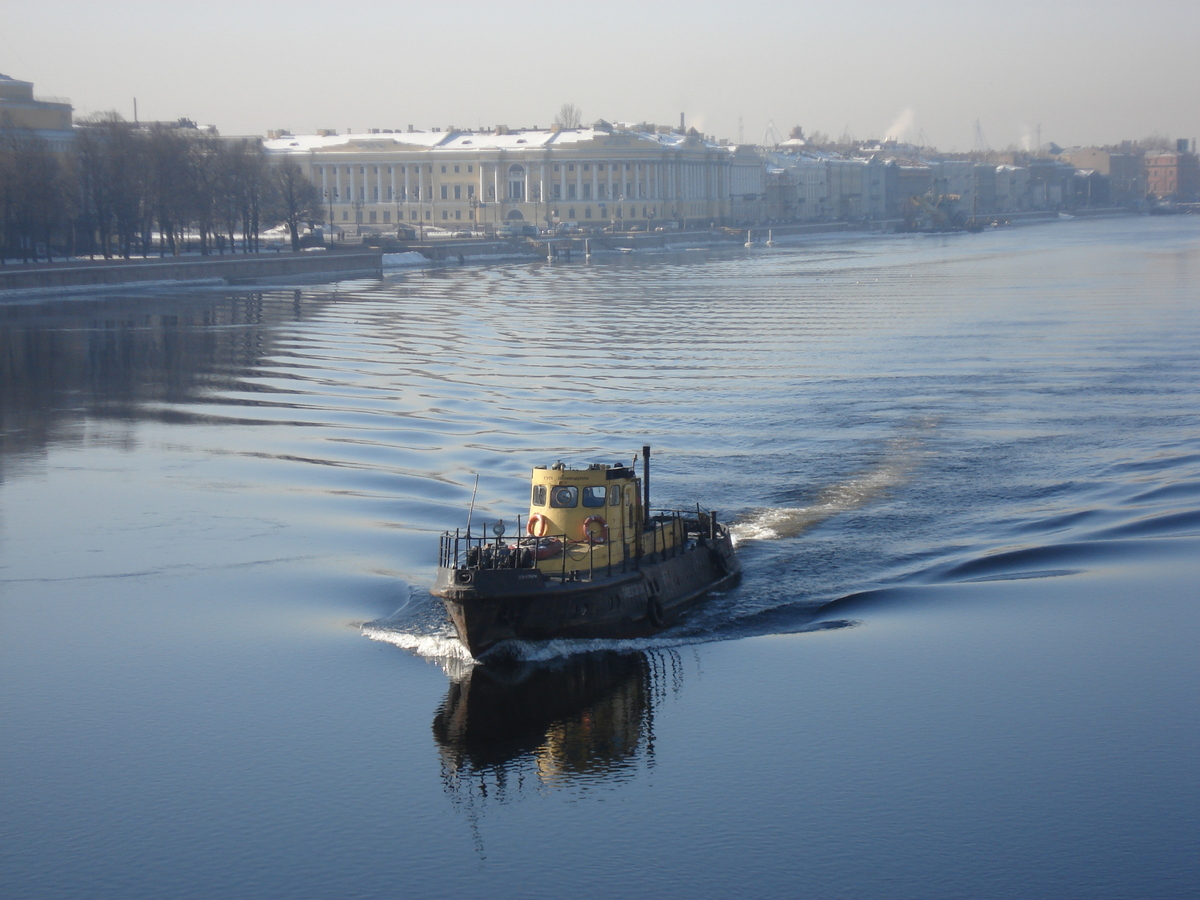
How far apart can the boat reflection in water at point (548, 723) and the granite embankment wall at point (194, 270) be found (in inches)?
2568

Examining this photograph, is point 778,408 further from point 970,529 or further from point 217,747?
point 217,747

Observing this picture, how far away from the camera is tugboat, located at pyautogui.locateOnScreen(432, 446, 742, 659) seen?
21.7 metres

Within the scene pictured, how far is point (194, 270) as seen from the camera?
308 feet

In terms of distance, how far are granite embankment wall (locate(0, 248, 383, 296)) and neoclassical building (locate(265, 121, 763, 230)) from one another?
178 ft

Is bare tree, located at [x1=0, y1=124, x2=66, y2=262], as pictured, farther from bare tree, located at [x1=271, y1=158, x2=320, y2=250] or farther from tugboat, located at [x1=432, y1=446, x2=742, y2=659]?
tugboat, located at [x1=432, y1=446, x2=742, y2=659]

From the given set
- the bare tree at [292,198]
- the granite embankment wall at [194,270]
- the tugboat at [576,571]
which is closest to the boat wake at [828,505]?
the tugboat at [576,571]

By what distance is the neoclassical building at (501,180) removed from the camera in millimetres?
174000

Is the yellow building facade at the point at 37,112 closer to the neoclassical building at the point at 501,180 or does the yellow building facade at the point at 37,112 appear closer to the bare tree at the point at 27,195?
the bare tree at the point at 27,195

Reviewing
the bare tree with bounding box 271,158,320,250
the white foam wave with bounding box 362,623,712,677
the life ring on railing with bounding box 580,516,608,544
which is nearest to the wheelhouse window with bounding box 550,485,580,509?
the life ring on railing with bounding box 580,516,608,544

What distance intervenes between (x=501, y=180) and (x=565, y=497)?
15616cm

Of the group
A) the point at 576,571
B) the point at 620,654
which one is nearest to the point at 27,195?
the point at 576,571

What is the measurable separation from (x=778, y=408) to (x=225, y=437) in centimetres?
1633

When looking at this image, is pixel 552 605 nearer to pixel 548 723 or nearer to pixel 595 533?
pixel 595 533

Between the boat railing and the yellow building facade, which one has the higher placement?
the yellow building facade
